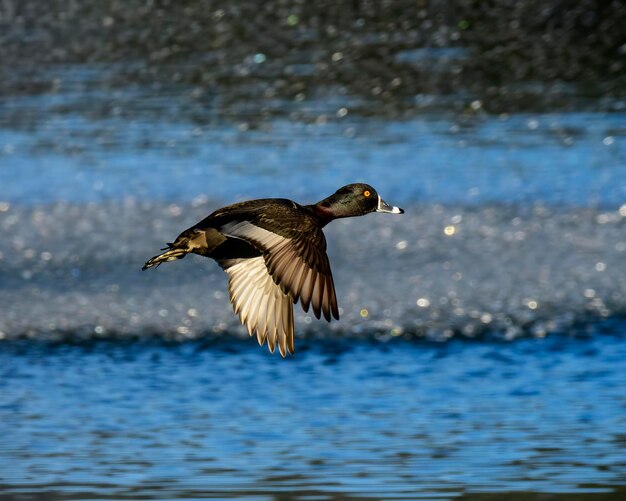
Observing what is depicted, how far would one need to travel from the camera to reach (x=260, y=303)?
22.6 ft

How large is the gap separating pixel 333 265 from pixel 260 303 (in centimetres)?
641

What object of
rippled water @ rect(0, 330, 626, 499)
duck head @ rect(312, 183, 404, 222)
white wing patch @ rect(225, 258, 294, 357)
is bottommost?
rippled water @ rect(0, 330, 626, 499)

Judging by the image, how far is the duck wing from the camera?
6.74m

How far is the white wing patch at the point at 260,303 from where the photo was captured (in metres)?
6.74

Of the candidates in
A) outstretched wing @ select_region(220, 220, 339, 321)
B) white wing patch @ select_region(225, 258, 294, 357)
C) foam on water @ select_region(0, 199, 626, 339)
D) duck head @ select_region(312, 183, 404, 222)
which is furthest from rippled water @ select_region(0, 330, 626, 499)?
outstretched wing @ select_region(220, 220, 339, 321)

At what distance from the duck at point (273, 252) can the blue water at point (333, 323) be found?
1.29 metres

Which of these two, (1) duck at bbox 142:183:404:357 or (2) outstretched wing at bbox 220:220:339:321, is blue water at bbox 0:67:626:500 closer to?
A: (1) duck at bbox 142:183:404:357

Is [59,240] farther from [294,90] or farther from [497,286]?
[294,90]

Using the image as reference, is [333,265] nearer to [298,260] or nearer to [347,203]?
[347,203]

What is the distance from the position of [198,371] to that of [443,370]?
1.73m

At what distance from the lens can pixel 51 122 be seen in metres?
19.2

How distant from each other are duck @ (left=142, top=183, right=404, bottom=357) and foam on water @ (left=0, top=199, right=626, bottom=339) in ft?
14.9

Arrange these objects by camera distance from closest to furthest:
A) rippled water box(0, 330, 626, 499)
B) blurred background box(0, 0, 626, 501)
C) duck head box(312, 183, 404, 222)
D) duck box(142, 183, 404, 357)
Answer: duck box(142, 183, 404, 357) < duck head box(312, 183, 404, 222) < rippled water box(0, 330, 626, 499) < blurred background box(0, 0, 626, 501)

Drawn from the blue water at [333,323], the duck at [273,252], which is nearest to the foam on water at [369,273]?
the blue water at [333,323]
